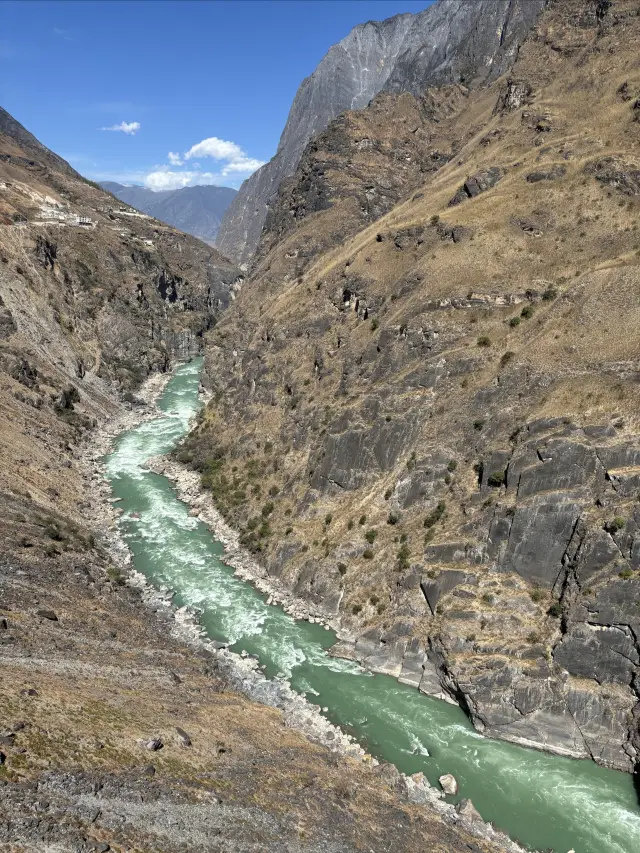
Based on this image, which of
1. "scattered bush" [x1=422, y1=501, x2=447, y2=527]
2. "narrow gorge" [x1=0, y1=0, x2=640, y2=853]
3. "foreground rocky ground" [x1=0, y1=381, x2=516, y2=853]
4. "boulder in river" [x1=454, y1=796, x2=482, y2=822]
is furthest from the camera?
"scattered bush" [x1=422, y1=501, x2=447, y2=527]

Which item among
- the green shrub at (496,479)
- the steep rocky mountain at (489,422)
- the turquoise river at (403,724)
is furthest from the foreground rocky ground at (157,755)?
the green shrub at (496,479)

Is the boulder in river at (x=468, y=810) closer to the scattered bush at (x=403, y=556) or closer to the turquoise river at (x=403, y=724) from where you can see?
the turquoise river at (x=403, y=724)

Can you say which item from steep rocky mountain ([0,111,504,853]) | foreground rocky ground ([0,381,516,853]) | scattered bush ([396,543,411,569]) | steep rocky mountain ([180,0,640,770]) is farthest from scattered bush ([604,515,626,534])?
steep rocky mountain ([0,111,504,853])

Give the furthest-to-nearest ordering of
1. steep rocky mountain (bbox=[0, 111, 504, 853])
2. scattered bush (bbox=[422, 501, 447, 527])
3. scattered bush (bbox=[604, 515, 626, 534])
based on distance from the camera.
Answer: scattered bush (bbox=[422, 501, 447, 527]) → scattered bush (bbox=[604, 515, 626, 534]) → steep rocky mountain (bbox=[0, 111, 504, 853])

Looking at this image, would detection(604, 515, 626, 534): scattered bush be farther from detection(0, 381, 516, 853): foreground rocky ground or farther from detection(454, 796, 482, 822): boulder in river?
detection(0, 381, 516, 853): foreground rocky ground

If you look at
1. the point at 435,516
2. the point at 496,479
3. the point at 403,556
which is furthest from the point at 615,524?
the point at 403,556

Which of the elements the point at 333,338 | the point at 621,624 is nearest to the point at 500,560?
the point at 621,624
